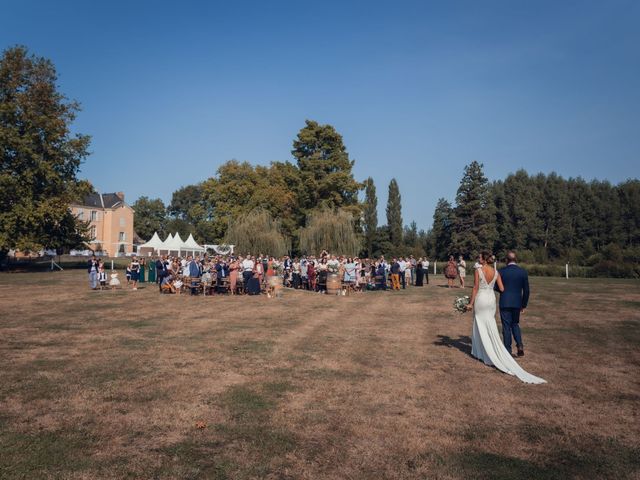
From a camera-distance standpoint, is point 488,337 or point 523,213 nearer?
point 488,337

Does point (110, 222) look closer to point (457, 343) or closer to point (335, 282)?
point (335, 282)

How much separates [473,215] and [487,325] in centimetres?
5854

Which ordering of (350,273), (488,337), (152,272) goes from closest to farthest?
(488,337) → (350,273) → (152,272)

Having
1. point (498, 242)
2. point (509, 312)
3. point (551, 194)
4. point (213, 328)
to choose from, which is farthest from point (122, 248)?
point (509, 312)

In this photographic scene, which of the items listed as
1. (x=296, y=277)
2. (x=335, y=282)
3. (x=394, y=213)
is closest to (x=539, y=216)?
(x=394, y=213)

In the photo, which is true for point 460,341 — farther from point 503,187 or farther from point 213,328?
point 503,187

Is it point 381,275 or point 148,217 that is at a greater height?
point 148,217

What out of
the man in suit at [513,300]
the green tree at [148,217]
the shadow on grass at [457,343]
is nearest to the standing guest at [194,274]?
the shadow on grass at [457,343]

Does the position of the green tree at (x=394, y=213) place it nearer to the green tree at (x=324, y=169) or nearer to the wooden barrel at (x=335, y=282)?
the green tree at (x=324, y=169)

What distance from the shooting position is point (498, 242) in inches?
2650

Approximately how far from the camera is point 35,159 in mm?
35750

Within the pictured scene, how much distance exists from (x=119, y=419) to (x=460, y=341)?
790 centimetres

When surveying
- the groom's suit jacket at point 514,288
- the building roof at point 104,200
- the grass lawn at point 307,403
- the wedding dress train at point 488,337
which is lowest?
the grass lawn at point 307,403

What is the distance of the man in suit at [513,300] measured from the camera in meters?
9.62
